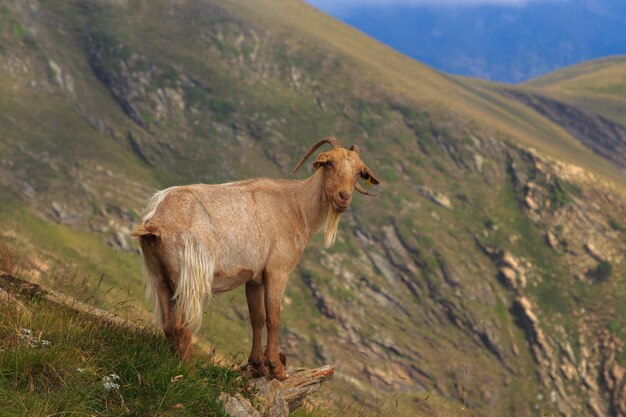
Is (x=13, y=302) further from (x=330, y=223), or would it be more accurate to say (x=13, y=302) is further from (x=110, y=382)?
(x=330, y=223)

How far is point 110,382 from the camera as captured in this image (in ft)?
26.3

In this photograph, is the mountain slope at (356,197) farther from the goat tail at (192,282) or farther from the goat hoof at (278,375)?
the goat tail at (192,282)

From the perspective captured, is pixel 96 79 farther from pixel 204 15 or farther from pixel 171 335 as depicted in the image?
pixel 171 335

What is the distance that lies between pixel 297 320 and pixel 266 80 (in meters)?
58.0

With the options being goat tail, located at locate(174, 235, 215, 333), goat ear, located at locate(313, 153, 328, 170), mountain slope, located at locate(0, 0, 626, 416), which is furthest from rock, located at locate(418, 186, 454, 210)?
goat tail, located at locate(174, 235, 215, 333)

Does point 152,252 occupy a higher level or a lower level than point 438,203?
higher

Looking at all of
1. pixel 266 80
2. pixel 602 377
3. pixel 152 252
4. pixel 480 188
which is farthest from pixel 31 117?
pixel 152 252

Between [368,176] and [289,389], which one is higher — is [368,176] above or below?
above

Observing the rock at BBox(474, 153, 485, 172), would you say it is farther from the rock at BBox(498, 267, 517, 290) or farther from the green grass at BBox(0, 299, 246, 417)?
the green grass at BBox(0, 299, 246, 417)

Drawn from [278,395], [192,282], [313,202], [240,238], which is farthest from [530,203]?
[192,282]

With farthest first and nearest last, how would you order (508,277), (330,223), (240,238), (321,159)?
(508,277) < (330,223) < (321,159) < (240,238)

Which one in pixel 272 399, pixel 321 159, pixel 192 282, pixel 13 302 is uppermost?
pixel 321 159

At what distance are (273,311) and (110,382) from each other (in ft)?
10.3

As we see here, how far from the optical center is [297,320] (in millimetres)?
95125
